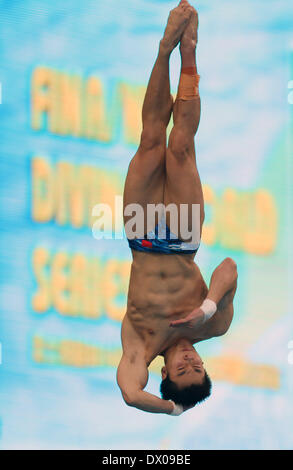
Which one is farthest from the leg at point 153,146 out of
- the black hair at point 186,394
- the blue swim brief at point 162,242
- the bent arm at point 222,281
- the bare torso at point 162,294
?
the black hair at point 186,394

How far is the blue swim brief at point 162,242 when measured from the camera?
434 centimetres

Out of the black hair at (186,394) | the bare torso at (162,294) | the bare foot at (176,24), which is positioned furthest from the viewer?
the bare torso at (162,294)

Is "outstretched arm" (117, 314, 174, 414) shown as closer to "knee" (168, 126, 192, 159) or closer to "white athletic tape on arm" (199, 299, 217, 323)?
"white athletic tape on arm" (199, 299, 217, 323)

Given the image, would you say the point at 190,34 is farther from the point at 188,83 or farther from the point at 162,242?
the point at 162,242

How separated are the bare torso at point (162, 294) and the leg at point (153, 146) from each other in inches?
11.6

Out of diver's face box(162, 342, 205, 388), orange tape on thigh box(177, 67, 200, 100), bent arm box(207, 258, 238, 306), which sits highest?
orange tape on thigh box(177, 67, 200, 100)

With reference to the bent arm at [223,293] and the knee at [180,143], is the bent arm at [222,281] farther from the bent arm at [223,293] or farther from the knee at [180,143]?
the knee at [180,143]

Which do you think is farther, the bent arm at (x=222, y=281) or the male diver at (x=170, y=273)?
the bent arm at (x=222, y=281)

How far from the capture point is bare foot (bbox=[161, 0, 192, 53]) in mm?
4137

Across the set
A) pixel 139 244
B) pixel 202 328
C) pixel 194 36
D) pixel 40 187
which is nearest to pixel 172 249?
pixel 139 244

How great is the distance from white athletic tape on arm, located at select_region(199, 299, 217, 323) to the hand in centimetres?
2

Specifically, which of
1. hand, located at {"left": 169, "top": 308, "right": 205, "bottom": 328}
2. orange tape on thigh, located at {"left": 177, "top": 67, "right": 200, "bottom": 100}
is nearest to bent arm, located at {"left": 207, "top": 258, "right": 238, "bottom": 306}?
hand, located at {"left": 169, "top": 308, "right": 205, "bottom": 328}

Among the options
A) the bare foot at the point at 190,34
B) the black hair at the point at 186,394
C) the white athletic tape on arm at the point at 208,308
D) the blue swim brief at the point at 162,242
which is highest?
the bare foot at the point at 190,34

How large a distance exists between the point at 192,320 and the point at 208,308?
0.11 metres
